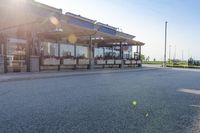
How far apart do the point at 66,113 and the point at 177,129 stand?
2.31 meters

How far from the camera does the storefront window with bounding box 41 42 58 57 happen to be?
22.6 metres

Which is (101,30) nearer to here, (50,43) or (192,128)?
(50,43)

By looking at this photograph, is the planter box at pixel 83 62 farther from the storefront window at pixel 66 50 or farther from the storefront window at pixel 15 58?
the storefront window at pixel 15 58

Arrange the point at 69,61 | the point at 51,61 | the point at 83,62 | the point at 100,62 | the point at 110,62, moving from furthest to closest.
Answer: the point at 110,62 < the point at 100,62 < the point at 83,62 < the point at 69,61 < the point at 51,61

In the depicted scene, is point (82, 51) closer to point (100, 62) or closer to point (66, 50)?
point (66, 50)

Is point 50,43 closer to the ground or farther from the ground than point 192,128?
farther from the ground

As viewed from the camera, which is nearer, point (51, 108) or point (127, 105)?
point (51, 108)

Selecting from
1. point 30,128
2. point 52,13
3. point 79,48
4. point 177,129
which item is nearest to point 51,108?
point 30,128

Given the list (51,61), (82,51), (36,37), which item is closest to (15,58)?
(51,61)

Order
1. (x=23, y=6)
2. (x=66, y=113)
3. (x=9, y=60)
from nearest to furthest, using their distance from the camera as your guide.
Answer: (x=66, y=113), (x=23, y=6), (x=9, y=60)

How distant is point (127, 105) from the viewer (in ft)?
18.8

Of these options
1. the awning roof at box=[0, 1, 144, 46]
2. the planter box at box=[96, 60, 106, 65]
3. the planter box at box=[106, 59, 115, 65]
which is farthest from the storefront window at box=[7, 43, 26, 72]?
the planter box at box=[106, 59, 115, 65]

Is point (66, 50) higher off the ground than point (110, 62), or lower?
higher

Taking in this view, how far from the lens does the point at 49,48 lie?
23562mm
